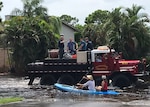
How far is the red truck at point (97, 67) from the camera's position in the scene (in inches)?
1078

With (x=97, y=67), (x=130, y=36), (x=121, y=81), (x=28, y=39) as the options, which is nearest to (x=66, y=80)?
(x=97, y=67)

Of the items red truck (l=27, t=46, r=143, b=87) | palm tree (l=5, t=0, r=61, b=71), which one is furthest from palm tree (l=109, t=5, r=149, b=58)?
red truck (l=27, t=46, r=143, b=87)

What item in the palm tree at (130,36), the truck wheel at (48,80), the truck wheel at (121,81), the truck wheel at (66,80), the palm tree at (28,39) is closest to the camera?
the truck wheel at (121,81)

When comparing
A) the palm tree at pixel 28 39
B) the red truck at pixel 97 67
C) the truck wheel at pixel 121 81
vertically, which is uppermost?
the palm tree at pixel 28 39

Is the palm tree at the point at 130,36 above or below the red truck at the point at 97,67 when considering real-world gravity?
above

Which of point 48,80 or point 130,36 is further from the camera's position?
point 130,36

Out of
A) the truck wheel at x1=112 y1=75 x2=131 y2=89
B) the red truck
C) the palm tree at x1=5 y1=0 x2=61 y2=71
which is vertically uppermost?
the palm tree at x1=5 y1=0 x2=61 y2=71

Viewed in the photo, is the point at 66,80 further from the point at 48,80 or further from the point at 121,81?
the point at 121,81

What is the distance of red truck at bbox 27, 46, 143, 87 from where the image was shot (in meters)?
27.4

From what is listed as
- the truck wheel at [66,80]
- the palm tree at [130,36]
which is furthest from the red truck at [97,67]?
the palm tree at [130,36]

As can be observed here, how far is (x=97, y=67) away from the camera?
90.3 ft

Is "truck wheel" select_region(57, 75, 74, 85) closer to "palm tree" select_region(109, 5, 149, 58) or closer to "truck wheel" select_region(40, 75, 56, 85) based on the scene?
"truck wheel" select_region(40, 75, 56, 85)

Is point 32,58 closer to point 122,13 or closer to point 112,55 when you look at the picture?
point 122,13

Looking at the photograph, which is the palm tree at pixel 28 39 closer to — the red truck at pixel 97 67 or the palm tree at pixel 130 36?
the palm tree at pixel 130 36
